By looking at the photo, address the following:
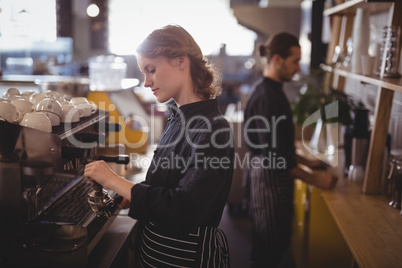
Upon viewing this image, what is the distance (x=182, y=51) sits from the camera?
1331 mm

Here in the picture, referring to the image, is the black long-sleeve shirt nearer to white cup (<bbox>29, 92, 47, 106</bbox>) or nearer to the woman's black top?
white cup (<bbox>29, 92, 47, 106</bbox>)

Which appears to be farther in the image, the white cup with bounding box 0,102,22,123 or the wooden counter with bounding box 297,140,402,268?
the wooden counter with bounding box 297,140,402,268

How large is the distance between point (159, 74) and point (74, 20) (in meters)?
10.2

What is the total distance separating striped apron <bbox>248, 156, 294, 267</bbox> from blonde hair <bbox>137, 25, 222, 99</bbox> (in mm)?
1083

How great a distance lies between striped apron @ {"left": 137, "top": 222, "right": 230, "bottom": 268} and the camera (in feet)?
4.48

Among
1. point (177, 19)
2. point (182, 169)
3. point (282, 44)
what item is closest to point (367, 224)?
point (182, 169)

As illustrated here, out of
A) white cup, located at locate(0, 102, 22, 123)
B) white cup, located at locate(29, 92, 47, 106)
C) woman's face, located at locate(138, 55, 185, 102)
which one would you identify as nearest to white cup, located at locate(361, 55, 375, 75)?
woman's face, located at locate(138, 55, 185, 102)

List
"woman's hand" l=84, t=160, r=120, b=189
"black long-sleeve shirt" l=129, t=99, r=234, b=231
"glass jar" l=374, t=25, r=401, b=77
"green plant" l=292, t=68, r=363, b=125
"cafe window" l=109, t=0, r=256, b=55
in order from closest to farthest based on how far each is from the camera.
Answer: "black long-sleeve shirt" l=129, t=99, r=234, b=231
"woman's hand" l=84, t=160, r=120, b=189
"glass jar" l=374, t=25, r=401, b=77
"green plant" l=292, t=68, r=363, b=125
"cafe window" l=109, t=0, r=256, b=55

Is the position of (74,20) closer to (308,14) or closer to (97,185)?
(308,14)

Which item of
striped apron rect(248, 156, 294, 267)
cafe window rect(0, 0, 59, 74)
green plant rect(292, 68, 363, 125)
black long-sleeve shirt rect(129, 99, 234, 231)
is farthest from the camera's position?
cafe window rect(0, 0, 59, 74)

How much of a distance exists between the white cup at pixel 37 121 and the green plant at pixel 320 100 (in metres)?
1.80

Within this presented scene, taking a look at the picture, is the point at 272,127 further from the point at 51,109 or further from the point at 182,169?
the point at 51,109

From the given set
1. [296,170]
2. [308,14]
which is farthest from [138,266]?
Result: [308,14]

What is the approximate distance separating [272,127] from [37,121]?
1.33m
